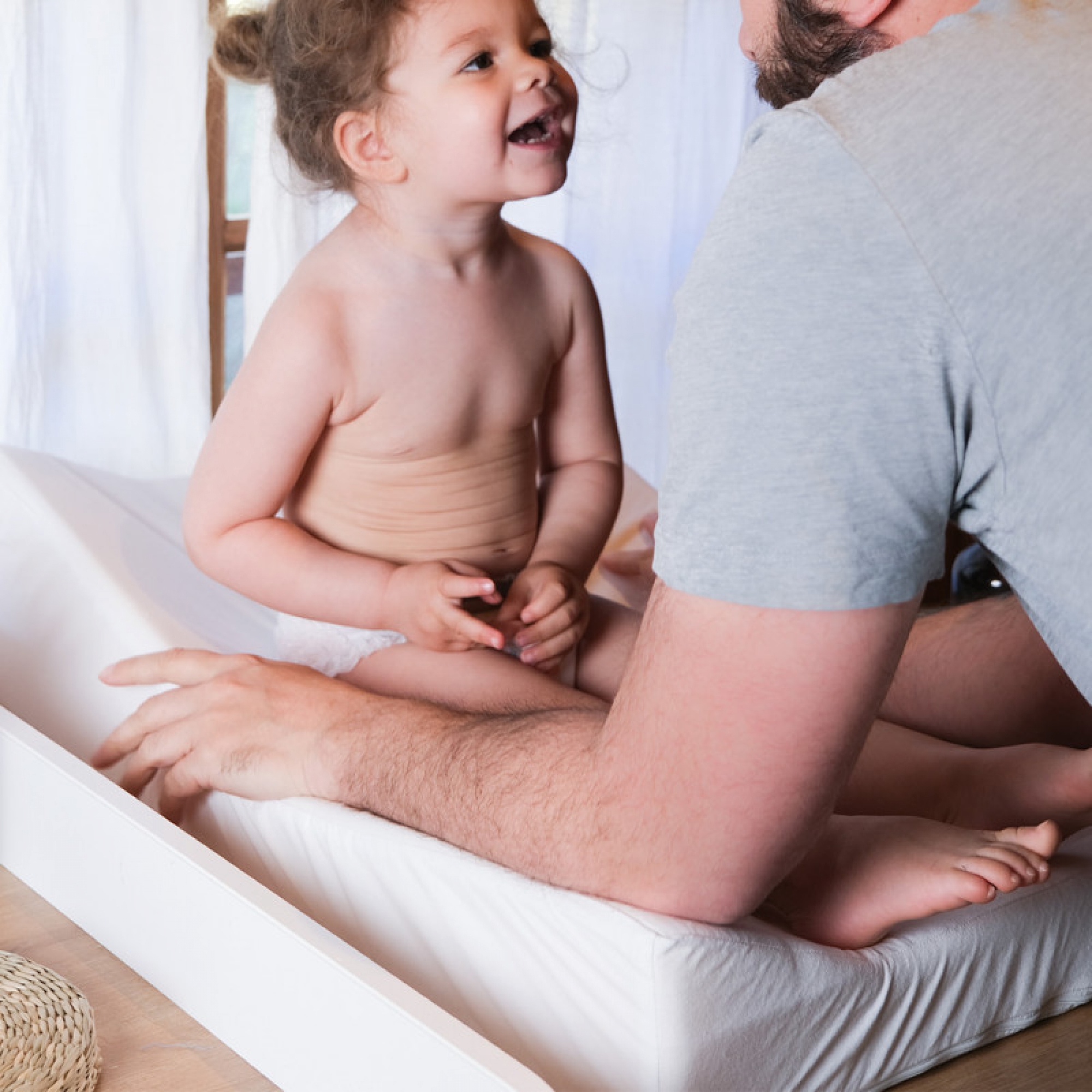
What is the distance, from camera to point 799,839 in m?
0.77

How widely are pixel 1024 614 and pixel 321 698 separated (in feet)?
2.08

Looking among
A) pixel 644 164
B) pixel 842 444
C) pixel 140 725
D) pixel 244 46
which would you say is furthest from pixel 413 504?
pixel 644 164

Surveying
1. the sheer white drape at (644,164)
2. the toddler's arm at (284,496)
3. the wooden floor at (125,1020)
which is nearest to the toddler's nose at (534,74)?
the toddler's arm at (284,496)

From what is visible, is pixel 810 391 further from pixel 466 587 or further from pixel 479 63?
pixel 479 63

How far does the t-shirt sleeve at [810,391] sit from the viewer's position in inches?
25.9

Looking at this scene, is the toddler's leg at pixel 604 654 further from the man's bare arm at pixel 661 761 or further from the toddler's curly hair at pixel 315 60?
the toddler's curly hair at pixel 315 60

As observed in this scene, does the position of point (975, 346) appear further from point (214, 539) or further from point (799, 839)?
point (214, 539)

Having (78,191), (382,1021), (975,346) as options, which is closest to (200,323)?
(78,191)

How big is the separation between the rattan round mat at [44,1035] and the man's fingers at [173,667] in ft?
1.01

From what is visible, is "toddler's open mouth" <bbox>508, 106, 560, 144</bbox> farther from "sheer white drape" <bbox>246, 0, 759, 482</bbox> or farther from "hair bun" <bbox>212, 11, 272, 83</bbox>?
"sheer white drape" <bbox>246, 0, 759, 482</bbox>

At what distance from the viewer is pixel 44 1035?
2.72ft

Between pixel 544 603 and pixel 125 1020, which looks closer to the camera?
pixel 125 1020

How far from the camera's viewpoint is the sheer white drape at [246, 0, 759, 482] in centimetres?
280

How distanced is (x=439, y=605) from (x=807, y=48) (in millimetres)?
519
